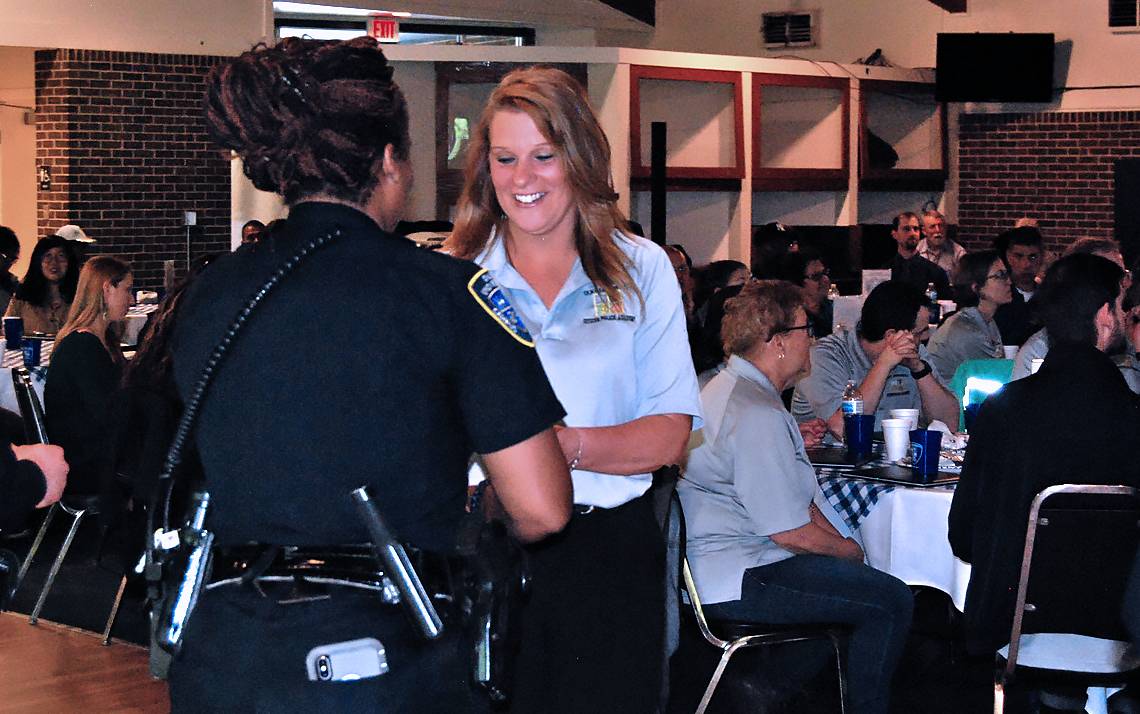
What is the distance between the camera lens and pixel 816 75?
1259 cm

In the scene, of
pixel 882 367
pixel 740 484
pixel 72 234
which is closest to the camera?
pixel 740 484

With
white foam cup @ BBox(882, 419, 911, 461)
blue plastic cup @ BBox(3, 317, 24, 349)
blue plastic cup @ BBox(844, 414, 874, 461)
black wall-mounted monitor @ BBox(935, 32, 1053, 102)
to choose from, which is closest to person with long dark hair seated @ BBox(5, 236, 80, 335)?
blue plastic cup @ BBox(3, 317, 24, 349)

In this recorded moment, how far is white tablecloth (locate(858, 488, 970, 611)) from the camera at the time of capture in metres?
3.83

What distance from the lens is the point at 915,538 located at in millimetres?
3885

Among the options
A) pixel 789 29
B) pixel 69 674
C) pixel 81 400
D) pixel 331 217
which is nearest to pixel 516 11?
pixel 789 29

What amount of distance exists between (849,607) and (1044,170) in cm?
1046

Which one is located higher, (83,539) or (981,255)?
(981,255)

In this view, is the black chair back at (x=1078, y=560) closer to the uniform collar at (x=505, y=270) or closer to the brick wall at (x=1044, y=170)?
the uniform collar at (x=505, y=270)

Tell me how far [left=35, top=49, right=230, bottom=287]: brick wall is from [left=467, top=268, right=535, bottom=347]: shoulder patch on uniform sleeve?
391 inches

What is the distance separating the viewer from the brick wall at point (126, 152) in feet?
35.5

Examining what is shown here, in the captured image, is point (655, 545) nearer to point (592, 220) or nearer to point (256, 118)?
point (592, 220)

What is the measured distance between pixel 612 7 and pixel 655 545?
11.8 meters

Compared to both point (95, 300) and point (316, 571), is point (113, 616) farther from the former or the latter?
point (316, 571)

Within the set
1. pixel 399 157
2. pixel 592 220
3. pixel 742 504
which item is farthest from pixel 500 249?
pixel 742 504
